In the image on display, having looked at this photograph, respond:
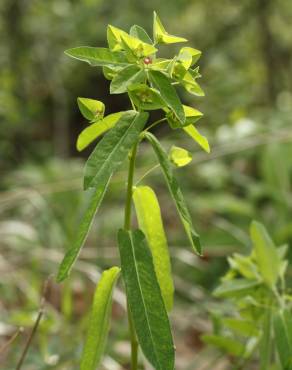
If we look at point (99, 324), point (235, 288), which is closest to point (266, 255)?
point (235, 288)

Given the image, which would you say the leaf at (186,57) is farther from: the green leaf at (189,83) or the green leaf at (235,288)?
the green leaf at (235,288)

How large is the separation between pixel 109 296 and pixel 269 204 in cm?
187

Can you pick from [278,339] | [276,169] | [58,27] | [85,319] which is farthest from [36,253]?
[58,27]

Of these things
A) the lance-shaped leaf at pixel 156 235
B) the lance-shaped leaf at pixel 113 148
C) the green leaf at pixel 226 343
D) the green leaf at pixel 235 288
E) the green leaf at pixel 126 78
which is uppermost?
the green leaf at pixel 126 78

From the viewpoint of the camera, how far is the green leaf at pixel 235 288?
985 millimetres

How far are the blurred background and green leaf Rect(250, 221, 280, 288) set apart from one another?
25 cm

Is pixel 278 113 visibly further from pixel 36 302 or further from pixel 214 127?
pixel 36 302

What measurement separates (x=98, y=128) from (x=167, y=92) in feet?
0.37

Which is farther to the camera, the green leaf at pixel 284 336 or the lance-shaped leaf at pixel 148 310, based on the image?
the green leaf at pixel 284 336

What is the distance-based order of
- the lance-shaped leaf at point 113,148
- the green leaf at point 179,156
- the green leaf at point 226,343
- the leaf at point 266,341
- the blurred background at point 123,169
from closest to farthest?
the lance-shaped leaf at point 113,148 → the green leaf at point 179,156 → the leaf at point 266,341 → the green leaf at point 226,343 → the blurred background at point 123,169

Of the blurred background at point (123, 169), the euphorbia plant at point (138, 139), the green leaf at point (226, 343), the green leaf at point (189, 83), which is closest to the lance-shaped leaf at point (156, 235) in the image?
the euphorbia plant at point (138, 139)

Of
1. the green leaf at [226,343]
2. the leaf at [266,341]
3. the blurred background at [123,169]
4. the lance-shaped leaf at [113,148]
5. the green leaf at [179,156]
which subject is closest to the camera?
the lance-shaped leaf at [113,148]

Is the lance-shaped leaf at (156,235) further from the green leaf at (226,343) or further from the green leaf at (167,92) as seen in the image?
the green leaf at (226,343)

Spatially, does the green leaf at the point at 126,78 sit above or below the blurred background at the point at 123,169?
above
